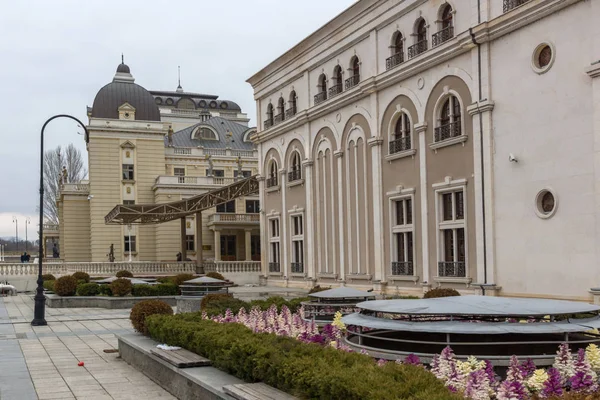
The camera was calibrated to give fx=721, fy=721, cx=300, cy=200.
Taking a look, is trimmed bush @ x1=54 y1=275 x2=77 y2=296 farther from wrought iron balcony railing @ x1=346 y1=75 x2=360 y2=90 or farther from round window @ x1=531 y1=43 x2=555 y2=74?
round window @ x1=531 y1=43 x2=555 y2=74

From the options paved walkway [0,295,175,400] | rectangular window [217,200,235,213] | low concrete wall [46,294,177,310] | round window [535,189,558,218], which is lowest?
low concrete wall [46,294,177,310]

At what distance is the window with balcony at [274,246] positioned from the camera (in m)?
41.8

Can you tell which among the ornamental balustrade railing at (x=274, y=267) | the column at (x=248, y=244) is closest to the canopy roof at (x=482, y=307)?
the ornamental balustrade railing at (x=274, y=267)

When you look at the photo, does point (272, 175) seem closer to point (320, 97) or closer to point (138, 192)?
point (320, 97)

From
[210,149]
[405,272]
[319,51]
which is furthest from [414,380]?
[210,149]

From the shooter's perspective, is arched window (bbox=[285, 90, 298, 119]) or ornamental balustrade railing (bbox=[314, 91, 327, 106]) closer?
ornamental balustrade railing (bbox=[314, 91, 327, 106])

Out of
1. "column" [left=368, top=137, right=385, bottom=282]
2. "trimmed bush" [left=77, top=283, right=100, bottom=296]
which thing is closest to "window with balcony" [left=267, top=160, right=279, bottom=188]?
"column" [left=368, top=137, right=385, bottom=282]

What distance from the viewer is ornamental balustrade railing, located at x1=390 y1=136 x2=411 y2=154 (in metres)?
28.5

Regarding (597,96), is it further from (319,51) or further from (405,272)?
(319,51)

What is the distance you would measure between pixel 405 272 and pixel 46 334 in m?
14.0

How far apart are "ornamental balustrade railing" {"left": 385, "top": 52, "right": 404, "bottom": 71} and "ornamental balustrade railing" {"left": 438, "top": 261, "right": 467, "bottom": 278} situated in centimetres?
854

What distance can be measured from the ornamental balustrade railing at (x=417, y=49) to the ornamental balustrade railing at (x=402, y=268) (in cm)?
807

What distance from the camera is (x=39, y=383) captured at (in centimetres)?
1250

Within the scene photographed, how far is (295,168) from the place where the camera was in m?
39.5
